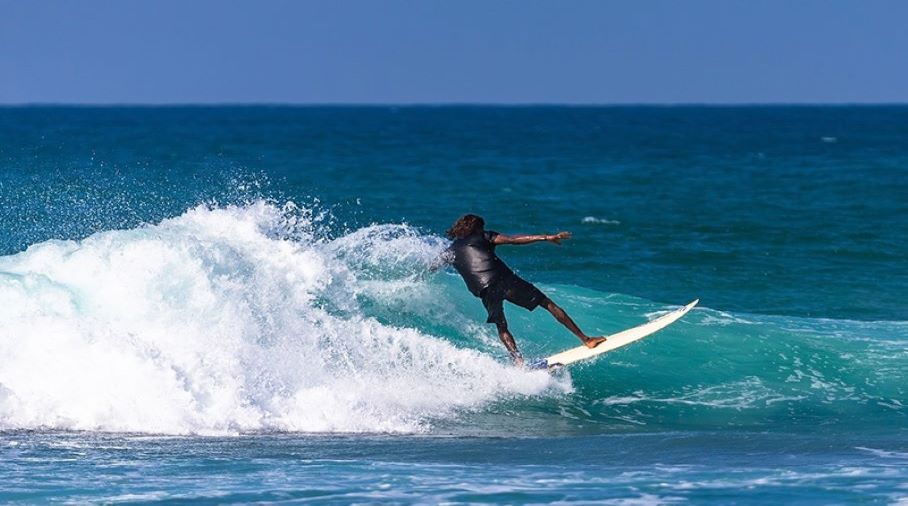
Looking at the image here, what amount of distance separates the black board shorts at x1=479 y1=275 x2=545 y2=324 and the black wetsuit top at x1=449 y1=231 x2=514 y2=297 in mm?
51

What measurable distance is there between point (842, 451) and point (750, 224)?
18.0 m

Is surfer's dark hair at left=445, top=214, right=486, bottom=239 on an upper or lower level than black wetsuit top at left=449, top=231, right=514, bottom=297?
upper

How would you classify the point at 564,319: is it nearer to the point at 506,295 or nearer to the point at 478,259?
the point at 506,295

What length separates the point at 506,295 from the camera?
38.6 ft

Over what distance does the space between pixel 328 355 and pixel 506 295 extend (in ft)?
5.26

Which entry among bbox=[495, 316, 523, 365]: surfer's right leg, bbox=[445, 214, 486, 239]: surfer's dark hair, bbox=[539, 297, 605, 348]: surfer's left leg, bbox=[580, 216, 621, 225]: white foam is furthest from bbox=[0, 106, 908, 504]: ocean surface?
bbox=[580, 216, 621, 225]: white foam

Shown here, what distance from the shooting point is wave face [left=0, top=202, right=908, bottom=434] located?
10.4 m

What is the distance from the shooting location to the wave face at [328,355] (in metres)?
10.4

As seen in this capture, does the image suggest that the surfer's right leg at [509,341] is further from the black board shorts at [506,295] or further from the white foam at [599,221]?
the white foam at [599,221]

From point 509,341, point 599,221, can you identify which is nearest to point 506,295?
point 509,341

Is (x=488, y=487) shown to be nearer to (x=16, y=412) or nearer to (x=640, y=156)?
(x=16, y=412)

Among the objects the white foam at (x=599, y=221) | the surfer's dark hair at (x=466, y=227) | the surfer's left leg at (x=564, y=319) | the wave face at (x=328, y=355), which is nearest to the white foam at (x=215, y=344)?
the wave face at (x=328, y=355)

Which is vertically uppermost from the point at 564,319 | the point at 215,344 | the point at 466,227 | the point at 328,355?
the point at 466,227

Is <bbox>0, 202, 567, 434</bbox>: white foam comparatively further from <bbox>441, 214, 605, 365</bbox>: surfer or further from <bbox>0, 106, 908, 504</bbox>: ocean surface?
<bbox>441, 214, 605, 365</bbox>: surfer
